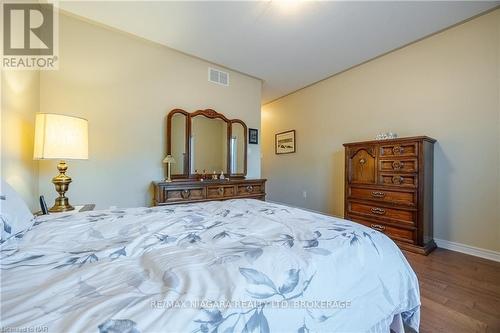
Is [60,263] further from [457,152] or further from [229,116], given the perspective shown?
[457,152]

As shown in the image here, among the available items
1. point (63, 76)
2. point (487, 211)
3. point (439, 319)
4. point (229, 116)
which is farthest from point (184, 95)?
point (487, 211)

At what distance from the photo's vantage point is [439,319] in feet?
4.24

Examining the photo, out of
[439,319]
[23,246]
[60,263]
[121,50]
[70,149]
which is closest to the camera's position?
[60,263]

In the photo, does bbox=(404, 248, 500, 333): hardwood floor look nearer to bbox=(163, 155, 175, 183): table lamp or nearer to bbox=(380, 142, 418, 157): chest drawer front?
bbox=(380, 142, 418, 157): chest drawer front

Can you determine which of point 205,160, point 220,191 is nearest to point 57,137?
point 205,160

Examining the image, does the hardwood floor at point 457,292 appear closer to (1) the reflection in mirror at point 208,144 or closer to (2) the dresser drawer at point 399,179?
(2) the dresser drawer at point 399,179

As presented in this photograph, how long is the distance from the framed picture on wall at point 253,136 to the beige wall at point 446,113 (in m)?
1.26

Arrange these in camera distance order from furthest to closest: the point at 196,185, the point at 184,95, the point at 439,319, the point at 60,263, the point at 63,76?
the point at 184,95, the point at 196,185, the point at 63,76, the point at 439,319, the point at 60,263

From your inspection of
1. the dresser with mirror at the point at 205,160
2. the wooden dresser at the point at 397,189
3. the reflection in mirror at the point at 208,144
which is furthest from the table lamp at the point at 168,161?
the wooden dresser at the point at 397,189

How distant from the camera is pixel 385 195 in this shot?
98.0 inches

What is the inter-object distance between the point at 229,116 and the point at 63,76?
2.00 m

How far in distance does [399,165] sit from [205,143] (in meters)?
2.52

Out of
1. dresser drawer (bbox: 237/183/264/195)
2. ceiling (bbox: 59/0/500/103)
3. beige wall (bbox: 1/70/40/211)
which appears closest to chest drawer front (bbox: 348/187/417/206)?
dresser drawer (bbox: 237/183/264/195)

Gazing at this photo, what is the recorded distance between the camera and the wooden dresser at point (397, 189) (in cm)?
223
